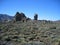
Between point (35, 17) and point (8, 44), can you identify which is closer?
point (8, 44)

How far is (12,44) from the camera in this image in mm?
12625

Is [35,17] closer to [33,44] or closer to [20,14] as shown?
[20,14]

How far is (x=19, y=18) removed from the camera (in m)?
53.1

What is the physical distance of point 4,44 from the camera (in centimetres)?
1258

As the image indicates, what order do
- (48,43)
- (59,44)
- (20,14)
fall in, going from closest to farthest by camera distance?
(59,44) → (48,43) → (20,14)

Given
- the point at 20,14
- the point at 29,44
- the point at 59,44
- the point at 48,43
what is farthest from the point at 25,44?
the point at 20,14

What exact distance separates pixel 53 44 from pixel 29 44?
200 centimetres

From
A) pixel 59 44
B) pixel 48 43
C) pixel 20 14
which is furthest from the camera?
pixel 20 14

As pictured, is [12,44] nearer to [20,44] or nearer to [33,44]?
[20,44]

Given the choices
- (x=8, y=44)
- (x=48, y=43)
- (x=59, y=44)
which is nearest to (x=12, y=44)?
(x=8, y=44)

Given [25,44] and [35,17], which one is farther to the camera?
[35,17]

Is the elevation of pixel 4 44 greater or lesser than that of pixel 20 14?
lesser

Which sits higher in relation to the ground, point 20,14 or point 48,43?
point 20,14

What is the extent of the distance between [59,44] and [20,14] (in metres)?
41.9
